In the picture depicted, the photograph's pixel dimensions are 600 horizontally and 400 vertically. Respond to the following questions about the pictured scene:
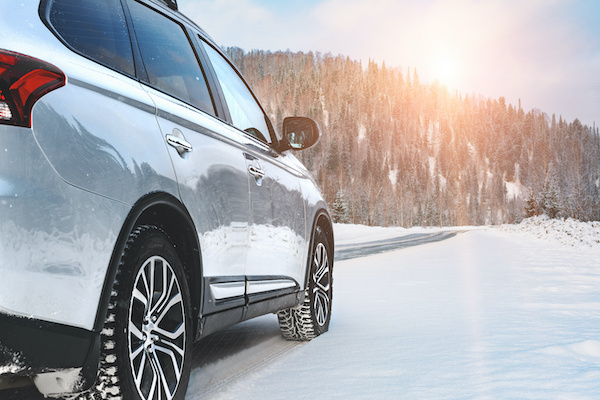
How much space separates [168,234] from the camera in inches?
89.7

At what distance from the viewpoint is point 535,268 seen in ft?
30.7

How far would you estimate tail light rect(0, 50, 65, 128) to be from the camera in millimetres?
1548

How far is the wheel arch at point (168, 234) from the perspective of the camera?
1.77 metres

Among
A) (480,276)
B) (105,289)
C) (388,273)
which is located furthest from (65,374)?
(388,273)

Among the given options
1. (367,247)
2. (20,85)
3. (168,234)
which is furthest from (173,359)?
(367,247)

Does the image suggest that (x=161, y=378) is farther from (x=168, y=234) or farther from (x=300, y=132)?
(x=300, y=132)

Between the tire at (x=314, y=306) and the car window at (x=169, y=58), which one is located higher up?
the car window at (x=169, y=58)

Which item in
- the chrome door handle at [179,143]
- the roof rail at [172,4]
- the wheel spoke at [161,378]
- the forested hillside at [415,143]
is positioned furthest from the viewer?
the forested hillside at [415,143]

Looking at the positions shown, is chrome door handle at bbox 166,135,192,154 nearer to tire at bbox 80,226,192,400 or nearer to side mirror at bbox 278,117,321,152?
tire at bbox 80,226,192,400

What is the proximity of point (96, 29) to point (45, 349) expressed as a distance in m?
1.28

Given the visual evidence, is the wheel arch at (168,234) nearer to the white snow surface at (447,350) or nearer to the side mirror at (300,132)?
the white snow surface at (447,350)

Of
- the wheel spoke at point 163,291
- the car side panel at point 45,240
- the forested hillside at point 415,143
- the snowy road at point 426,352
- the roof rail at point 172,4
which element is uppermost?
the forested hillside at point 415,143

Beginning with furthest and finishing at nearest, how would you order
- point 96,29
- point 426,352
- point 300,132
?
1. point 300,132
2. point 426,352
3. point 96,29

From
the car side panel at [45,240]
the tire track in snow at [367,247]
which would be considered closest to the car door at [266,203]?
the car side panel at [45,240]
